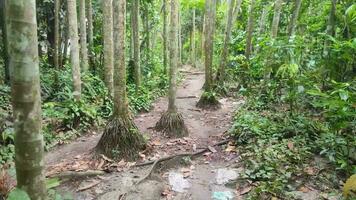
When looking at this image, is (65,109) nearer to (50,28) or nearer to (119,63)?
(119,63)

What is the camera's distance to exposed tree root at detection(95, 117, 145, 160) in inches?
242

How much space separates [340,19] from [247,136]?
3.10 meters

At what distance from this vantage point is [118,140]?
6.19 meters

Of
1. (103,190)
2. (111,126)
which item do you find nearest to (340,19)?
(111,126)

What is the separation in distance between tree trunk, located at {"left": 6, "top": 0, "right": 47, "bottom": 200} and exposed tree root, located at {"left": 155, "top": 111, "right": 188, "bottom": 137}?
498cm

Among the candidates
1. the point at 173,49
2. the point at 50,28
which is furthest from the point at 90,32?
the point at 173,49

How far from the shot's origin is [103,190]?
5141mm

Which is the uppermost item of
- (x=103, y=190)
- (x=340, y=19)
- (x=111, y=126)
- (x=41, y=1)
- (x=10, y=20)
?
(x=41, y=1)

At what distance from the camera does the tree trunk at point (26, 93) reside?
8.29 ft

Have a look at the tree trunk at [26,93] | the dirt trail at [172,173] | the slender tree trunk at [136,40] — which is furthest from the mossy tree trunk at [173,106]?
the tree trunk at [26,93]

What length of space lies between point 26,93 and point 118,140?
3674 mm

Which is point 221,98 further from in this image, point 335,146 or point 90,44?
point 335,146

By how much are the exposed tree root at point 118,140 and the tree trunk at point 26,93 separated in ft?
10.8

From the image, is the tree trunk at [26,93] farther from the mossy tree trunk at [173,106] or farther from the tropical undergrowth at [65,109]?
the mossy tree trunk at [173,106]
